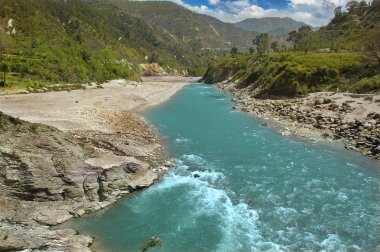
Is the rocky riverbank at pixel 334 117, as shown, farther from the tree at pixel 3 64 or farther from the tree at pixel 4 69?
the tree at pixel 4 69

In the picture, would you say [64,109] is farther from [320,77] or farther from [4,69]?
[320,77]

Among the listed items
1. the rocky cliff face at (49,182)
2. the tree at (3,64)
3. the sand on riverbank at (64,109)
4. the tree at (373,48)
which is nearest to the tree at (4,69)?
the tree at (3,64)

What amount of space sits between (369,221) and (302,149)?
1943 cm

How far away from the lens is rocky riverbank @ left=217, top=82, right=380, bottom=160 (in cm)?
4820

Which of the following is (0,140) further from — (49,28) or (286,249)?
(49,28)

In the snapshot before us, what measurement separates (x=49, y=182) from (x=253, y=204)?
642 inches

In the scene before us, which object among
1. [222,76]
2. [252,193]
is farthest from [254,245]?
[222,76]

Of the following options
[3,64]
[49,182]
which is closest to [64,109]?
[49,182]

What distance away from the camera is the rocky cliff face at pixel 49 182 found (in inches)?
921

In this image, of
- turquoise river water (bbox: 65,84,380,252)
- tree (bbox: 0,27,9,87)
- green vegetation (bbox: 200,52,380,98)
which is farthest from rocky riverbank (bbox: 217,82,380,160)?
tree (bbox: 0,27,9,87)

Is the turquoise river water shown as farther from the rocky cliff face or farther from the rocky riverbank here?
the rocky riverbank

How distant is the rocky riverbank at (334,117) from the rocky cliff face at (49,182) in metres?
28.1

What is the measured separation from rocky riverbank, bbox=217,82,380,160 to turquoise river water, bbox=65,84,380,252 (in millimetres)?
4725

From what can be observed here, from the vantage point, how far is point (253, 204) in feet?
98.1
